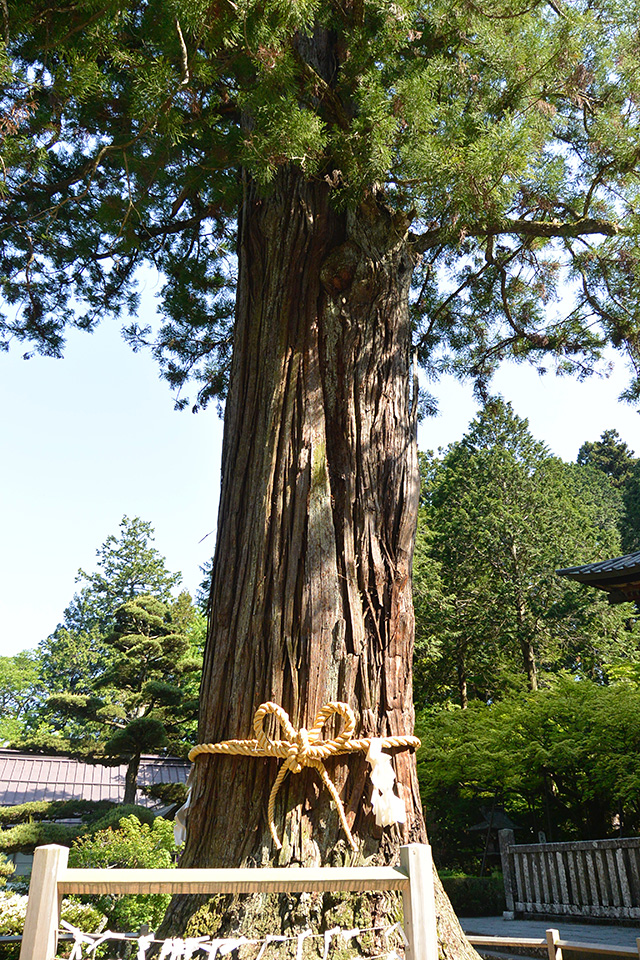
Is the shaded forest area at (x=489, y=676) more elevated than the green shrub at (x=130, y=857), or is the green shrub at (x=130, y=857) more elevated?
the shaded forest area at (x=489, y=676)

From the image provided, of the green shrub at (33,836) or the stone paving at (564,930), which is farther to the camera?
the green shrub at (33,836)

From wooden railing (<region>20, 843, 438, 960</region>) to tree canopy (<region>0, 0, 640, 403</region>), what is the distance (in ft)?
7.23

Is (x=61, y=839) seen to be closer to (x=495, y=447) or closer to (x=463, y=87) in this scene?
(x=463, y=87)

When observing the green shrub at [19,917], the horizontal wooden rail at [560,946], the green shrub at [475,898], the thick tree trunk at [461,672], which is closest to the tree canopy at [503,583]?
the thick tree trunk at [461,672]

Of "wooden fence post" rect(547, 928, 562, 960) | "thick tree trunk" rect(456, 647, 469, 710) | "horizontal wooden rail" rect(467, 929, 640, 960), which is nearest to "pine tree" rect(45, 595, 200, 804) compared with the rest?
"thick tree trunk" rect(456, 647, 469, 710)

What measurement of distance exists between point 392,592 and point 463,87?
2472 millimetres

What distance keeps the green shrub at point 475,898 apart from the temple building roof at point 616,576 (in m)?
5.85

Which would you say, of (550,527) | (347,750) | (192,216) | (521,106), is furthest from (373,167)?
(550,527)

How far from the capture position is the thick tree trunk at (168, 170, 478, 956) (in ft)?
5.98

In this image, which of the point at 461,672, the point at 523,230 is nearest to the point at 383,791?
the point at 523,230

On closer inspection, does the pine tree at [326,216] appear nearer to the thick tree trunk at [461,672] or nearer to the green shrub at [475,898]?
the green shrub at [475,898]

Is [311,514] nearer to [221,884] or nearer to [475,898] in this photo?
[221,884]

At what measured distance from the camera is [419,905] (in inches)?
42.2

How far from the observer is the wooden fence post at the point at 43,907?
980mm
